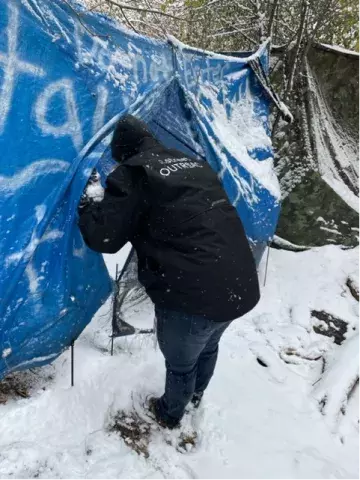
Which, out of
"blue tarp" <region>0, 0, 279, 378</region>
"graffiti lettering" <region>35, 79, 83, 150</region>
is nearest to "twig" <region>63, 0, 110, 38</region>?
"blue tarp" <region>0, 0, 279, 378</region>

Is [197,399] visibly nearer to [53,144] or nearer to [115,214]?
[115,214]

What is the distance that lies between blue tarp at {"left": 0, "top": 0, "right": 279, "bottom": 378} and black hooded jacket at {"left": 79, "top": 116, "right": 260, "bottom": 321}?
0.25 meters

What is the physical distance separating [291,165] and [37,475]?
14.7ft

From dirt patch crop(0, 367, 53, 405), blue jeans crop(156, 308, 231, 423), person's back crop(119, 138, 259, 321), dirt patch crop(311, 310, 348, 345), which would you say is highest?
person's back crop(119, 138, 259, 321)

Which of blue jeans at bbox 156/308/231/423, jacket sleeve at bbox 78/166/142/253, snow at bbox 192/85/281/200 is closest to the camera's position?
jacket sleeve at bbox 78/166/142/253

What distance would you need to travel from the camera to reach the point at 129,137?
1.97m

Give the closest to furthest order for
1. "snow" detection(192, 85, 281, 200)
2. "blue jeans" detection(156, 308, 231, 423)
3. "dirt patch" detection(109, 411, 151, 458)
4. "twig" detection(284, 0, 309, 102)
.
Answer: "blue jeans" detection(156, 308, 231, 423) < "dirt patch" detection(109, 411, 151, 458) < "snow" detection(192, 85, 281, 200) < "twig" detection(284, 0, 309, 102)

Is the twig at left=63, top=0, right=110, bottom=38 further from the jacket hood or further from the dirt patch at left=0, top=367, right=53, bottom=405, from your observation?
the dirt patch at left=0, top=367, right=53, bottom=405

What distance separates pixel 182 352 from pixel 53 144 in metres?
1.17

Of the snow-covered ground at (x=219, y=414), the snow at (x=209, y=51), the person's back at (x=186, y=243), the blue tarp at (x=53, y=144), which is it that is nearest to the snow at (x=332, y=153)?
the snow at (x=209, y=51)

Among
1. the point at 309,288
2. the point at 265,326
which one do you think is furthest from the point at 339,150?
the point at 265,326

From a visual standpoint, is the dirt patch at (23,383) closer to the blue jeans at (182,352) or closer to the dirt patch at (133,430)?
the dirt patch at (133,430)

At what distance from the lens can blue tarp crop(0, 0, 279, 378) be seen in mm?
1855

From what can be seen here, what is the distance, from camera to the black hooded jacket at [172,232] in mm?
1781
